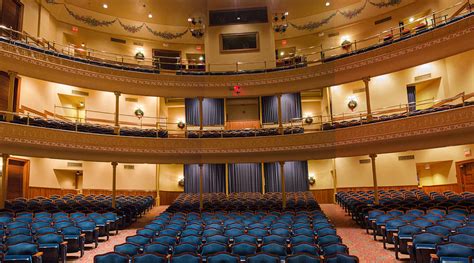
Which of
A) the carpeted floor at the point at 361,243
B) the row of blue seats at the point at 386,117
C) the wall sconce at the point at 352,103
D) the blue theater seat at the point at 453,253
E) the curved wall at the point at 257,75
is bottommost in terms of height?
the carpeted floor at the point at 361,243

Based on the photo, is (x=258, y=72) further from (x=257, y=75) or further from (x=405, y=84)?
(x=405, y=84)

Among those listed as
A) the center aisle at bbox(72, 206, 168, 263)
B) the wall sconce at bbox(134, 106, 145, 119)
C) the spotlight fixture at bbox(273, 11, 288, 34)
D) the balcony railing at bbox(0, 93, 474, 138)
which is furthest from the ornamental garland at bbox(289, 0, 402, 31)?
the center aisle at bbox(72, 206, 168, 263)

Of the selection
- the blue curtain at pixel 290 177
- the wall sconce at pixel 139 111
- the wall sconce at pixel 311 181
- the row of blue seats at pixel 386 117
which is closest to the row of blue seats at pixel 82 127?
the wall sconce at pixel 139 111

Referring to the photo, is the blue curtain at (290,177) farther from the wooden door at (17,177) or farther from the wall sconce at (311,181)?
the wooden door at (17,177)

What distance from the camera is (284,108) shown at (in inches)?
946

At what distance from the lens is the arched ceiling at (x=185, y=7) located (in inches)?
868

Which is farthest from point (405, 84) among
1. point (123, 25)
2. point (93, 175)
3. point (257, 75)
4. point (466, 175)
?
point (93, 175)

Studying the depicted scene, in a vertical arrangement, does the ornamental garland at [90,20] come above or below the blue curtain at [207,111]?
above

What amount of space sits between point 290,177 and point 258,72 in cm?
692

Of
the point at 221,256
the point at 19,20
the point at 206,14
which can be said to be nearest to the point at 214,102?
the point at 206,14

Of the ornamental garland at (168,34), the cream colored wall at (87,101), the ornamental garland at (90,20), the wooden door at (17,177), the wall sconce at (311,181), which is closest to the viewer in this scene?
the wooden door at (17,177)

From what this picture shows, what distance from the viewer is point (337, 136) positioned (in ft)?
55.0

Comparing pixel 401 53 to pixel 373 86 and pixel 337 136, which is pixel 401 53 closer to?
pixel 337 136

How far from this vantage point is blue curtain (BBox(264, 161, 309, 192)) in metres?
22.9
